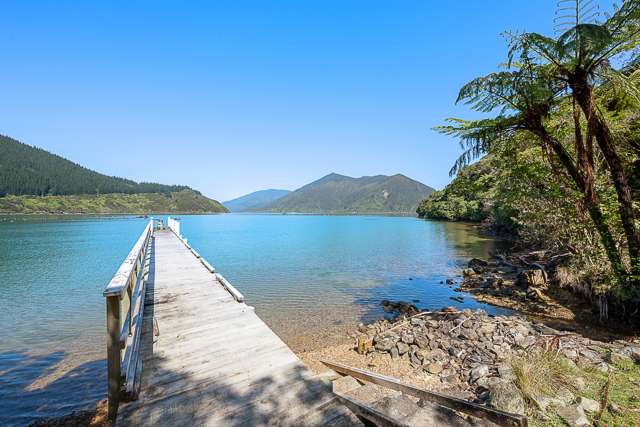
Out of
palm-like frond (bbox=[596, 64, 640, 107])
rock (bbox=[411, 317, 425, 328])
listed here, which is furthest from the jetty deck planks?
palm-like frond (bbox=[596, 64, 640, 107])

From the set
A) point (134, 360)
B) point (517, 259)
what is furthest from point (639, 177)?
point (134, 360)

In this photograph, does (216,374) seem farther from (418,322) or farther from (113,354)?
(418,322)

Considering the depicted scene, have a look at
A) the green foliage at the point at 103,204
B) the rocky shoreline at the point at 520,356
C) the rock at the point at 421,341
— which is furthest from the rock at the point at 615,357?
the green foliage at the point at 103,204

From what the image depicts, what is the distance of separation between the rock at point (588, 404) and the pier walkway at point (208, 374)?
3332 millimetres

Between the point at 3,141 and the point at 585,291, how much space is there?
11490 inches

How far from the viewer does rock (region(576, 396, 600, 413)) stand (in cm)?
397

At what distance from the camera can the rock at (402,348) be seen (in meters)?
7.83

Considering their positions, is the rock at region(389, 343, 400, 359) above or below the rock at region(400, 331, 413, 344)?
below

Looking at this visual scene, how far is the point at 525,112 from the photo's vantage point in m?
6.61

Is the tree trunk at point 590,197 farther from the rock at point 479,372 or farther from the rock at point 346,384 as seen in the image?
the rock at point 346,384

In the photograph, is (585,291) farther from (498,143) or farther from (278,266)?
(278,266)

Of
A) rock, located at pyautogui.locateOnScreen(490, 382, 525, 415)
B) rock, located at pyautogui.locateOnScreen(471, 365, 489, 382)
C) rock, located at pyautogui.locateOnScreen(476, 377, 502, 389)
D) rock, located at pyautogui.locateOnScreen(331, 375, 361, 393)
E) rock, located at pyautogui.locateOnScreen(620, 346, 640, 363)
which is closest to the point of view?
rock, located at pyautogui.locateOnScreen(490, 382, 525, 415)

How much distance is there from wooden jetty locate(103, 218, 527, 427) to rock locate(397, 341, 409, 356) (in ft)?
9.22

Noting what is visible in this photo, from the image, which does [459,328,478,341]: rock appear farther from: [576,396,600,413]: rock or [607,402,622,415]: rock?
[607,402,622,415]: rock
